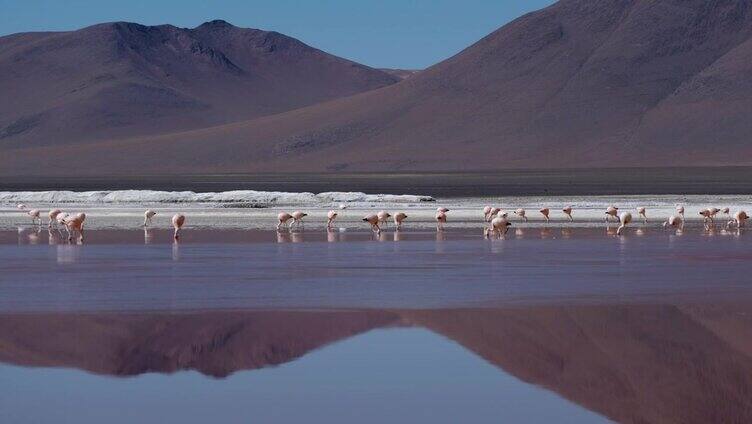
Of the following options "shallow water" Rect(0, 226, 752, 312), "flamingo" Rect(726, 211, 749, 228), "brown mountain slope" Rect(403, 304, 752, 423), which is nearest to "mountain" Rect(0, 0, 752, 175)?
"flamingo" Rect(726, 211, 749, 228)

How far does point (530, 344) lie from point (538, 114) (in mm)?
108101

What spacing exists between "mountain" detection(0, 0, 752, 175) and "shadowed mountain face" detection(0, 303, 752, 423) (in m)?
95.2

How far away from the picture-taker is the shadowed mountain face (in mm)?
8570

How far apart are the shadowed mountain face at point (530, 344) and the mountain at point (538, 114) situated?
95.2m

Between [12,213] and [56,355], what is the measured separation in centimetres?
2579

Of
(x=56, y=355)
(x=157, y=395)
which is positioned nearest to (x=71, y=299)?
(x=56, y=355)

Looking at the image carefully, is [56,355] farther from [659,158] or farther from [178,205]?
[659,158]

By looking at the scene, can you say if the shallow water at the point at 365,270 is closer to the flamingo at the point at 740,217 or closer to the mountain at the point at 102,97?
the flamingo at the point at 740,217

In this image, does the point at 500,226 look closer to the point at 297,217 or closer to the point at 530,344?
the point at 297,217

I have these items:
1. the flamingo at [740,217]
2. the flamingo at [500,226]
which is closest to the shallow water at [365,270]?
the flamingo at [500,226]

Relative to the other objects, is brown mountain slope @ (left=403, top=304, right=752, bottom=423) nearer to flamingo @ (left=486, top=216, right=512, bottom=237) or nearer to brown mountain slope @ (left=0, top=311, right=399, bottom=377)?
brown mountain slope @ (left=0, top=311, right=399, bottom=377)

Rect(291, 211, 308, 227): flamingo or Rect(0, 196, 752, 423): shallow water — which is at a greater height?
Rect(291, 211, 308, 227): flamingo

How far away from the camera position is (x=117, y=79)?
587ft

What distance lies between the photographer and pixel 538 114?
118m
